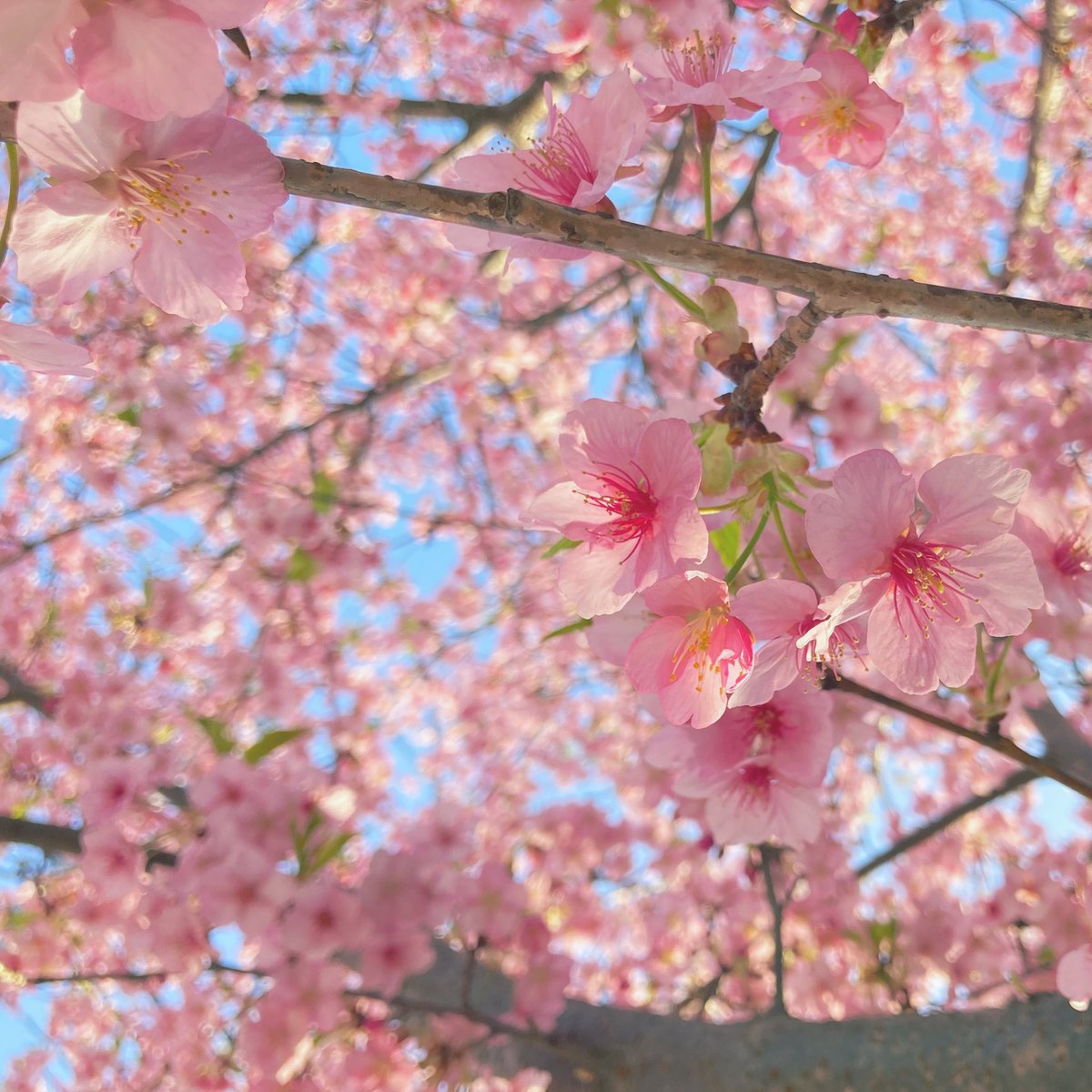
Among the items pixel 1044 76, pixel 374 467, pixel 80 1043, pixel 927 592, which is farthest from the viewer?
pixel 374 467

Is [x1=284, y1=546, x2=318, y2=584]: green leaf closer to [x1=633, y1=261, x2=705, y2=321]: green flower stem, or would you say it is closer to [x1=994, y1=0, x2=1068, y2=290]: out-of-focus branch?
[x1=633, y1=261, x2=705, y2=321]: green flower stem

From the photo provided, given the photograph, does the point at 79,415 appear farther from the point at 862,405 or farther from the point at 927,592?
the point at 927,592

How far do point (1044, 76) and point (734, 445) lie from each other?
3.51 m

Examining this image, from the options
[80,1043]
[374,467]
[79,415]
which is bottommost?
[80,1043]

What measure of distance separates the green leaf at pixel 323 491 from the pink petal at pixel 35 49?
2773 millimetres

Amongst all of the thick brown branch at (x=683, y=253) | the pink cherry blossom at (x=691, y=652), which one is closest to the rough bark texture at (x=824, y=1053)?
the pink cherry blossom at (x=691, y=652)

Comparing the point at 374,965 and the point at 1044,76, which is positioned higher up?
the point at 1044,76

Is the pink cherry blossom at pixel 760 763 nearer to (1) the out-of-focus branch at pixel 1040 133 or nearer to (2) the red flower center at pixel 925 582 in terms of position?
(2) the red flower center at pixel 925 582

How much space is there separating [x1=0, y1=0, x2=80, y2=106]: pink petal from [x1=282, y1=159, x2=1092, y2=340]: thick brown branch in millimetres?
194

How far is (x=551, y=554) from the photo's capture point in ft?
3.63

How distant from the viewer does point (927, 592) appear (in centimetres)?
92

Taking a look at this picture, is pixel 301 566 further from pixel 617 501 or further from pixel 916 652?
pixel 916 652

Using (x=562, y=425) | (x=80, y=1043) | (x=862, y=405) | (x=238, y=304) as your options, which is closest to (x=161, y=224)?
(x=238, y=304)

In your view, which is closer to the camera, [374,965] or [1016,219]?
[374,965]
